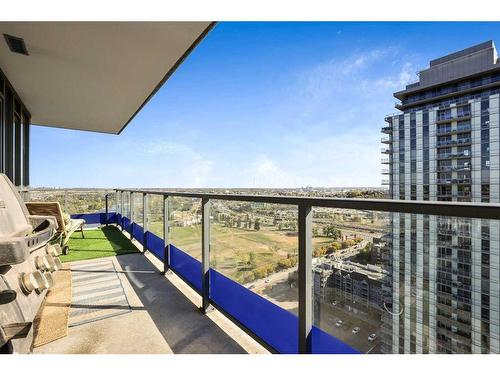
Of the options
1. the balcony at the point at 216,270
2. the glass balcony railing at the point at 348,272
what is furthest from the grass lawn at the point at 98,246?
the glass balcony railing at the point at 348,272

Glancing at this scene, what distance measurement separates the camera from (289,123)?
5156cm

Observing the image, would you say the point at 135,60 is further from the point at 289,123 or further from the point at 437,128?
the point at 437,128

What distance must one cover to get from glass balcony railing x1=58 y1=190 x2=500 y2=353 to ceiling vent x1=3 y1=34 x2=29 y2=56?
10.4ft

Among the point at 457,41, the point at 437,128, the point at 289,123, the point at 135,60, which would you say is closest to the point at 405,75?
the point at 457,41

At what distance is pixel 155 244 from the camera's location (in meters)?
4.04

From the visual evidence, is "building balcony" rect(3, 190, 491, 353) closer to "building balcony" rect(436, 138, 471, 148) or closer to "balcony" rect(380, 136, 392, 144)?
"building balcony" rect(436, 138, 471, 148)

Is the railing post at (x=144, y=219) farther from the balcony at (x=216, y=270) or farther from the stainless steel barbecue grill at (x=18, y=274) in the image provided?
the stainless steel barbecue grill at (x=18, y=274)

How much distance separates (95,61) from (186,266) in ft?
10.3

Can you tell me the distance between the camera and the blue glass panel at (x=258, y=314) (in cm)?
152

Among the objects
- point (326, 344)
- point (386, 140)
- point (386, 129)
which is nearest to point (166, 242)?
point (326, 344)

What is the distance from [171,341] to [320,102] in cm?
5840

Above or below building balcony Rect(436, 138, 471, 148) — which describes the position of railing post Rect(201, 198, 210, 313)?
below

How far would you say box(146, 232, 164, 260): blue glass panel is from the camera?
3729 mm

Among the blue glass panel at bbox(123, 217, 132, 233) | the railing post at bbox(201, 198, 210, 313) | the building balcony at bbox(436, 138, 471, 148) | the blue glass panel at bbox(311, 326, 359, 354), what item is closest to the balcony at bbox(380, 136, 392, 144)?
the building balcony at bbox(436, 138, 471, 148)
